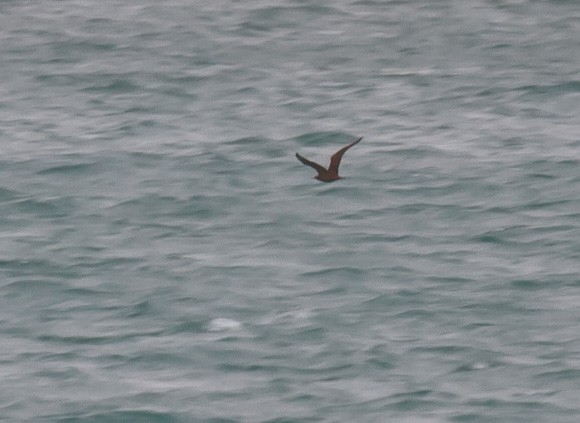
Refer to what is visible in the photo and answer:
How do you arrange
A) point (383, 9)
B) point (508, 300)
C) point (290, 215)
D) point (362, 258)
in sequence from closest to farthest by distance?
1. point (508, 300)
2. point (362, 258)
3. point (290, 215)
4. point (383, 9)

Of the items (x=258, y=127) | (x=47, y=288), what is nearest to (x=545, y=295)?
(x=47, y=288)

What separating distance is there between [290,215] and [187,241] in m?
1.54

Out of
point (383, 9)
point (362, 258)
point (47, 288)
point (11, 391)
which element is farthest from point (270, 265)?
point (383, 9)

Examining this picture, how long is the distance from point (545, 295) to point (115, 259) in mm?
5353

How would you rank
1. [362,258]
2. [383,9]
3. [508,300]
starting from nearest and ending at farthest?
[508,300] → [362,258] → [383,9]

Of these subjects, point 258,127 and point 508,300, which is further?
point 258,127

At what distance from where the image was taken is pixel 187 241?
22484 mm

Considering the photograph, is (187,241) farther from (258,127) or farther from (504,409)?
(504,409)

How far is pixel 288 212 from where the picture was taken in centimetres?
2331

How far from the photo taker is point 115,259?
2186 centimetres

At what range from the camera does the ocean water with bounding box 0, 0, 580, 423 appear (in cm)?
1827

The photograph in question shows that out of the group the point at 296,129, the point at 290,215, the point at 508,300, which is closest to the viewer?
the point at 508,300

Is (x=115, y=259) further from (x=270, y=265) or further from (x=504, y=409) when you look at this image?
(x=504, y=409)

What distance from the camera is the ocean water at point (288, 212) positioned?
18.3 m
